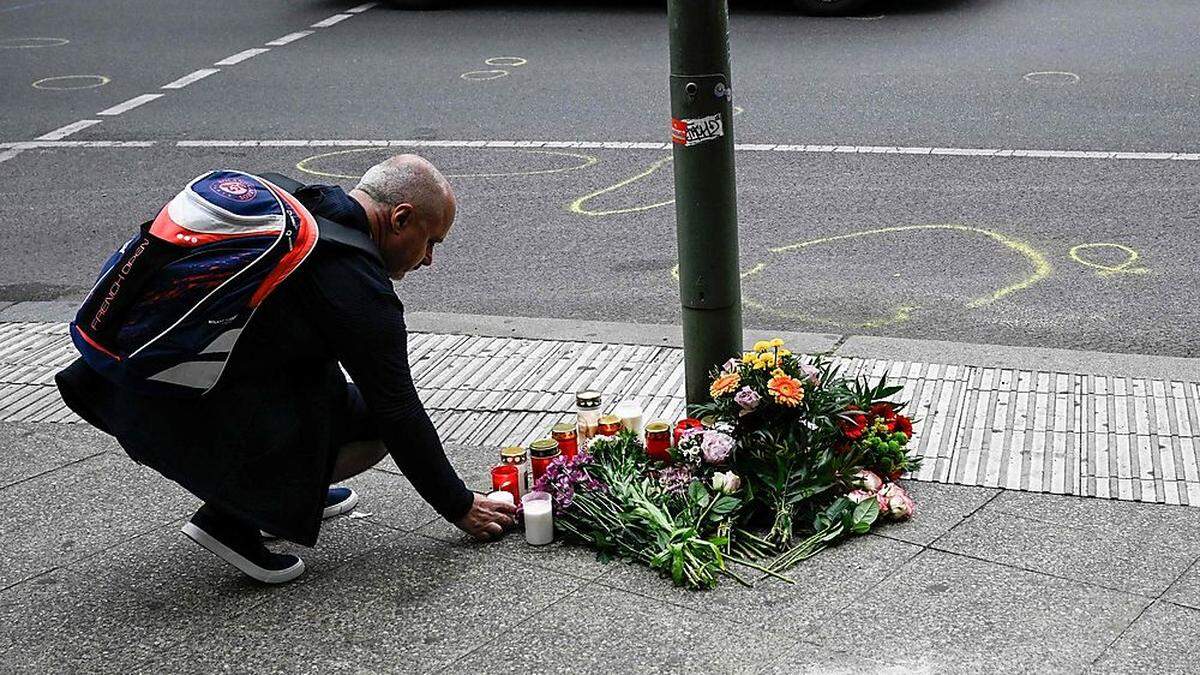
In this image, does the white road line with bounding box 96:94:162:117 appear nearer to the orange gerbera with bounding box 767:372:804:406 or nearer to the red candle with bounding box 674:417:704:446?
the red candle with bounding box 674:417:704:446

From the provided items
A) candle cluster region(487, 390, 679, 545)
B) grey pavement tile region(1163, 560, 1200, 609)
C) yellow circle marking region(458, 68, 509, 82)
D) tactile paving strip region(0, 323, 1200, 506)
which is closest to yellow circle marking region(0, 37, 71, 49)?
yellow circle marking region(458, 68, 509, 82)

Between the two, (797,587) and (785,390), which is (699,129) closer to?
(785,390)

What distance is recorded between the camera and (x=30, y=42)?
15.4m

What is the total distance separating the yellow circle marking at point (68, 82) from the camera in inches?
508

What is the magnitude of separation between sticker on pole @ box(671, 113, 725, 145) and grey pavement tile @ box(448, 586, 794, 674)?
1.41 m

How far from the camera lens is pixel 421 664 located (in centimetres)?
360

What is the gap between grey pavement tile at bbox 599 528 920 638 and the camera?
374 cm

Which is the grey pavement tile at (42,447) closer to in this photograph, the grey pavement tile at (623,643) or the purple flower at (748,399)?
the grey pavement tile at (623,643)

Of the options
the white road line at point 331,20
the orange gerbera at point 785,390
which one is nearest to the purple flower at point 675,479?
the orange gerbera at point 785,390

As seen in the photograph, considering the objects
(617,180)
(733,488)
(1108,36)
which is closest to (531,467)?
(733,488)

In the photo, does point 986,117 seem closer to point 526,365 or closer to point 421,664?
point 526,365

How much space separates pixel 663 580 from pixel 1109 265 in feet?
12.7

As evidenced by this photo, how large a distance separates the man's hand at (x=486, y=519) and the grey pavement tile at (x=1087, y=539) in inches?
47.9

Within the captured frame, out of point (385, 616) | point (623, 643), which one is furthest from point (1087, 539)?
point (385, 616)
